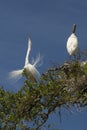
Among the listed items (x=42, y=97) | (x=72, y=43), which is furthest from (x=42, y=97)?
(x=72, y=43)

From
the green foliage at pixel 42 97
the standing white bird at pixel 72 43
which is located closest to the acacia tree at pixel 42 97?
the green foliage at pixel 42 97

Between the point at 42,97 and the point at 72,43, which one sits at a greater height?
the point at 72,43

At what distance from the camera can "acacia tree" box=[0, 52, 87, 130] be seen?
8797 millimetres

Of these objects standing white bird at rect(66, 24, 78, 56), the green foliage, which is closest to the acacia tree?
the green foliage

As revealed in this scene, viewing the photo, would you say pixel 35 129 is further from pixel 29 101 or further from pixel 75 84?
pixel 75 84

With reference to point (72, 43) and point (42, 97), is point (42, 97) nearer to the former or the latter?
point (42, 97)

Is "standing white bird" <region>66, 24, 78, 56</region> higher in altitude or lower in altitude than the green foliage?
higher

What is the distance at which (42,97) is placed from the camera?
901cm

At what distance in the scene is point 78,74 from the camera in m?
8.91

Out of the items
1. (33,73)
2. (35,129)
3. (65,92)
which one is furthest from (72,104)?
(33,73)

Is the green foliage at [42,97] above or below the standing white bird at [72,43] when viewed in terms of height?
below

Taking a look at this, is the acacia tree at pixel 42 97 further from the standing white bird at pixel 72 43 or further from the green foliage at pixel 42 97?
the standing white bird at pixel 72 43

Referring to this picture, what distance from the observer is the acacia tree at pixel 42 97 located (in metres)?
8.80

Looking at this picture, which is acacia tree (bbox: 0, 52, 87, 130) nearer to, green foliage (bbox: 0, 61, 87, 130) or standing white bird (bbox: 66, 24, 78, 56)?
green foliage (bbox: 0, 61, 87, 130)
